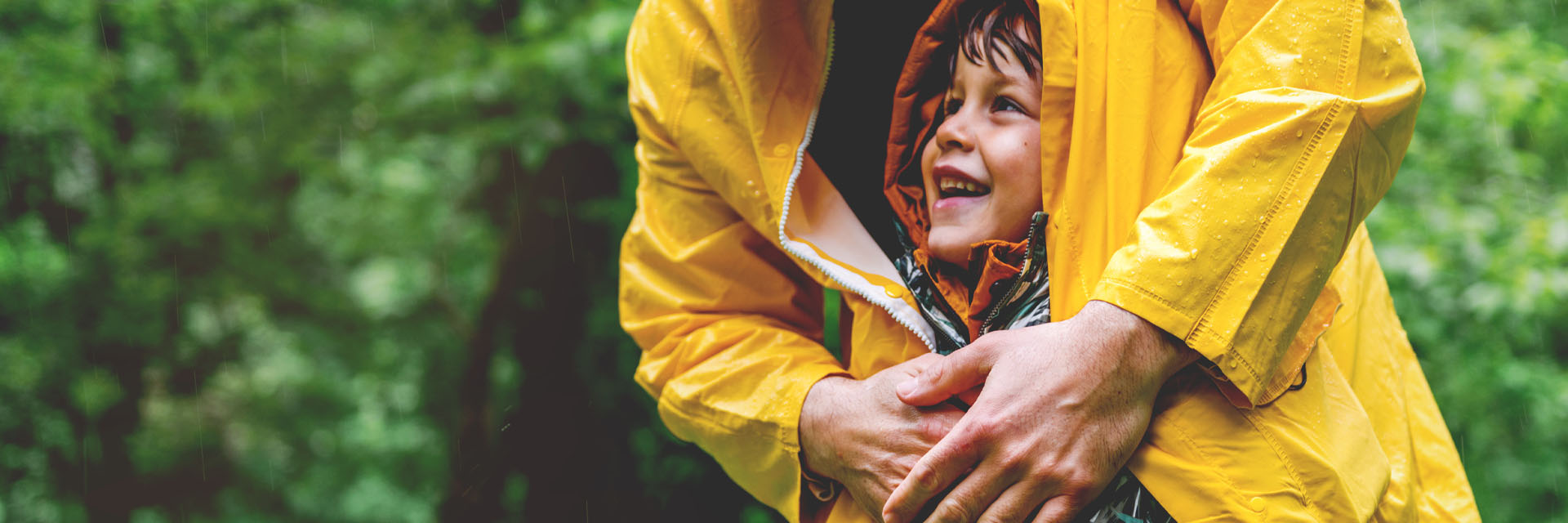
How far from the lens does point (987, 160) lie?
4.96 feet

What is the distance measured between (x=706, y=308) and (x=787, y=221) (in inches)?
9.7

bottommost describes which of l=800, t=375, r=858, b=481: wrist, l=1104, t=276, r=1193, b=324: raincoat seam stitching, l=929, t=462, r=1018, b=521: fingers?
l=800, t=375, r=858, b=481: wrist

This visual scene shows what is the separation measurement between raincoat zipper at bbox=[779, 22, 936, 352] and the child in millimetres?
50

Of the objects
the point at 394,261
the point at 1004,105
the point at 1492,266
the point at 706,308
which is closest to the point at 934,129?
the point at 1004,105

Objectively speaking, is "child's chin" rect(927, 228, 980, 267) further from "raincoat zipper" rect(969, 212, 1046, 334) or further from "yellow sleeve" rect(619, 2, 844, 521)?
"yellow sleeve" rect(619, 2, 844, 521)

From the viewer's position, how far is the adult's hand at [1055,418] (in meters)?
1.20

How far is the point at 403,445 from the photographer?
16.2ft

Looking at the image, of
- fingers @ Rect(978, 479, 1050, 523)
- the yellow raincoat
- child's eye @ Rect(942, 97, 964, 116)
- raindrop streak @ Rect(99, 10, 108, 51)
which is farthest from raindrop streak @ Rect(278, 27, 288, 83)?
fingers @ Rect(978, 479, 1050, 523)

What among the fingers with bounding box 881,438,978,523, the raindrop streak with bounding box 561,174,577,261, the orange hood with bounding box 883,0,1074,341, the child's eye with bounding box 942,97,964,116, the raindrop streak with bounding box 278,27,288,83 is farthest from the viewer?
the raindrop streak with bounding box 278,27,288,83

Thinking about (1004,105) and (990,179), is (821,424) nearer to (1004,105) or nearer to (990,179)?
(990,179)

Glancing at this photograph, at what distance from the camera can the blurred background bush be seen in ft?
10.1

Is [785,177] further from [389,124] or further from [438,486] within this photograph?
[438,486]

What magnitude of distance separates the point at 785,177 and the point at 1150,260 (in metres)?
0.64

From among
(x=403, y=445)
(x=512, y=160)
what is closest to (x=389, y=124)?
(x=512, y=160)
